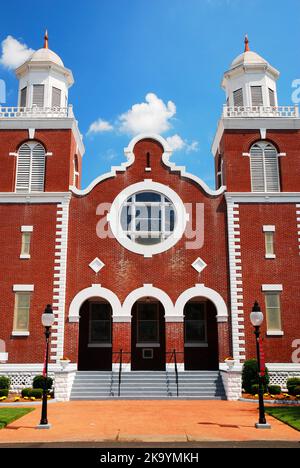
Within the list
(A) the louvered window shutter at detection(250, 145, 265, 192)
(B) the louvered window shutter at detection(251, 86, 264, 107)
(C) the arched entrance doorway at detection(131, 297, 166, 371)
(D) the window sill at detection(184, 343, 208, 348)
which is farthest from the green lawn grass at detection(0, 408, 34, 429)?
(B) the louvered window shutter at detection(251, 86, 264, 107)

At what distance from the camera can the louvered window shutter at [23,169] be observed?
24.0 metres

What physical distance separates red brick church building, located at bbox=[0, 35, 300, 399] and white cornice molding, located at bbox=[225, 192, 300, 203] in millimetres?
70

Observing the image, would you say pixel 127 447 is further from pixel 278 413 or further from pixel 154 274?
pixel 154 274

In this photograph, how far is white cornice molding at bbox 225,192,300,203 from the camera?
2355cm

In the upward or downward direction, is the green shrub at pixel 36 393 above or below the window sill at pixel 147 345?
below

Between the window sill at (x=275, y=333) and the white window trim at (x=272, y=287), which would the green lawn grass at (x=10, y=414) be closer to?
the window sill at (x=275, y=333)

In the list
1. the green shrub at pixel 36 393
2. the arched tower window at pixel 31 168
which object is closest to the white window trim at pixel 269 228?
the arched tower window at pixel 31 168

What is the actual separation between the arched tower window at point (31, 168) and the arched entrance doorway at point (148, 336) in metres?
8.18

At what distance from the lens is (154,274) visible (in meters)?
22.8

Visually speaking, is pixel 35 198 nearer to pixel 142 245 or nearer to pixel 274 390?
pixel 142 245

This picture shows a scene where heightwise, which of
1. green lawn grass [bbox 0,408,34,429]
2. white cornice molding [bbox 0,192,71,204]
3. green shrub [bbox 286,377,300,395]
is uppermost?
white cornice molding [bbox 0,192,71,204]

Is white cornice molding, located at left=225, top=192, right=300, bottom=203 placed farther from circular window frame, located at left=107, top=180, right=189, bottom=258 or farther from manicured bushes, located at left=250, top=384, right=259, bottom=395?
manicured bushes, located at left=250, top=384, right=259, bottom=395

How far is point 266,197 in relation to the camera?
77.3 ft

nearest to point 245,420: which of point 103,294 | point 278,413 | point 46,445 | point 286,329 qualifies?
point 278,413
